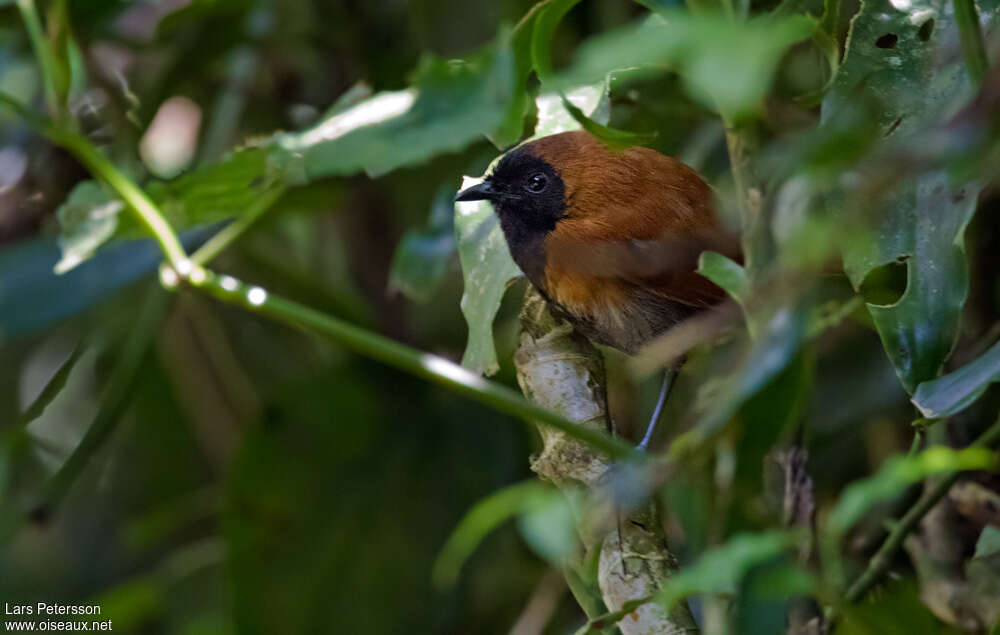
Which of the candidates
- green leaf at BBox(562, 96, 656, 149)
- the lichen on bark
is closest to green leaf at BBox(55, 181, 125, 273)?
the lichen on bark

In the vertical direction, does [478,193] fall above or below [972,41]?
below

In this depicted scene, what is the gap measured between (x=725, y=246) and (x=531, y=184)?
0.46 m

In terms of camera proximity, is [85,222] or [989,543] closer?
[989,543]

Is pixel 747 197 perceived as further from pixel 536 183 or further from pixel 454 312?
pixel 454 312

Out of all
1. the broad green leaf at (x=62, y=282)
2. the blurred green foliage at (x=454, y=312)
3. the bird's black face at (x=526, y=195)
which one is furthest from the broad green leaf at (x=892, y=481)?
the broad green leaf at (x=62, y=282)

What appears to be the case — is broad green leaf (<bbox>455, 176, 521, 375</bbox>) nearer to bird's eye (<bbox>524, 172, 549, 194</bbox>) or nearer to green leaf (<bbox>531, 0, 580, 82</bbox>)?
bird's eye (<bbox>524, 172, 549, 194</bbox>)

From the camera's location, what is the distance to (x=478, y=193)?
2.14 meters

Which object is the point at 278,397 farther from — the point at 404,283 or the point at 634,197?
the point at 634,197

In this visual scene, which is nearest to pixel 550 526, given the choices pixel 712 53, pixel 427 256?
pixel 712 53

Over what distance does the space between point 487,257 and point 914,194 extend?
26.0 inches

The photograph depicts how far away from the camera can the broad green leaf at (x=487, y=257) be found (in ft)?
5.53

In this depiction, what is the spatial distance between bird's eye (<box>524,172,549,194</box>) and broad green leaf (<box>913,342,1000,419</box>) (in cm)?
90

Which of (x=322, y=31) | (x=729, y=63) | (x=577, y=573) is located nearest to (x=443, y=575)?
(x=577, y=573)

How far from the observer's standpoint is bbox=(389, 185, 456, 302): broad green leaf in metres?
2.24
